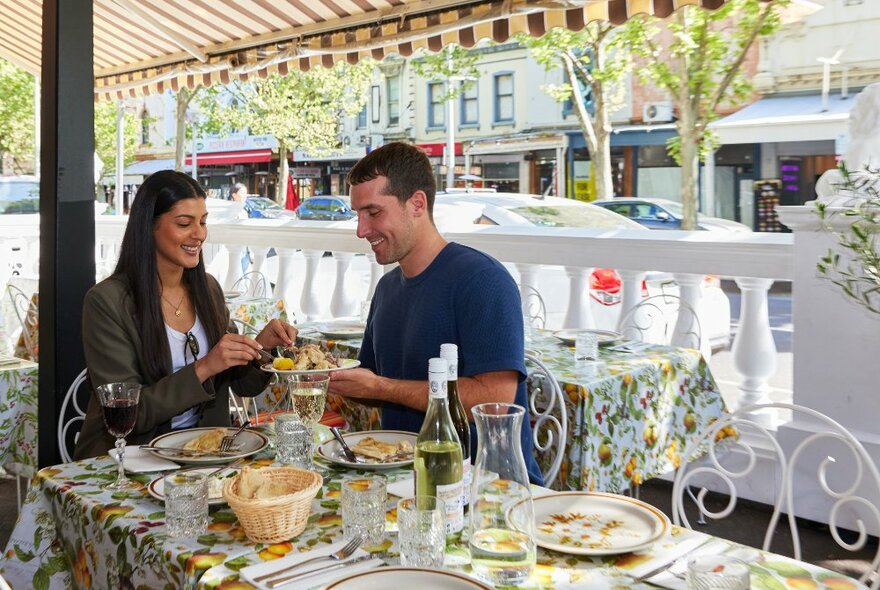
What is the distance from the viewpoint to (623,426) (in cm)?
324

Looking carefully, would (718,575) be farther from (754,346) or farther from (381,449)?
(754,346)

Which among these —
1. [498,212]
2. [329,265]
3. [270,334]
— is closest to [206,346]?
[270,334]

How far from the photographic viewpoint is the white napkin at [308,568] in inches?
52.2

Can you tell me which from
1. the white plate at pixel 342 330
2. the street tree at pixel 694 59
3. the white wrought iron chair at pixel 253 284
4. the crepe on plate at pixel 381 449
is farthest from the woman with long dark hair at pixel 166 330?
the street tree at pixel 694 59

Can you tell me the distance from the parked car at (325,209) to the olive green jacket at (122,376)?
19.2m

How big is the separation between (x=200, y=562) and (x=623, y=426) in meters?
2.11

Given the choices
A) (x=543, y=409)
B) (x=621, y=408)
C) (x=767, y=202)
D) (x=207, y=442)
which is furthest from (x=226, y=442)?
(x=767, y=202)

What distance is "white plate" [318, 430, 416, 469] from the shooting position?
6.21ft

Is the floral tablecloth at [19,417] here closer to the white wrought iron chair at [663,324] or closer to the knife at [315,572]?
the knife at [315,572]

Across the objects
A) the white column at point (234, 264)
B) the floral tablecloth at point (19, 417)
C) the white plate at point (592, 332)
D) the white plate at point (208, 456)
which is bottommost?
the floral tablecloth at point (19, 417)

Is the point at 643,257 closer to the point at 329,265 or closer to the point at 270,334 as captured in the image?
the point at 270,334

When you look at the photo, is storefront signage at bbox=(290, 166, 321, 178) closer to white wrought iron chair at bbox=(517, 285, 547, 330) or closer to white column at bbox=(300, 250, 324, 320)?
white column at bbox=(300, 250, 324, 320)


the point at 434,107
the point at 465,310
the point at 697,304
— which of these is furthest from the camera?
the point at 434,107

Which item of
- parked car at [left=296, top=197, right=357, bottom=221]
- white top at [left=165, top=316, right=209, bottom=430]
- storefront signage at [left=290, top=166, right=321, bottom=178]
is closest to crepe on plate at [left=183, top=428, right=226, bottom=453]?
white top at [left=165, top=316, right=209, bottom=430]
